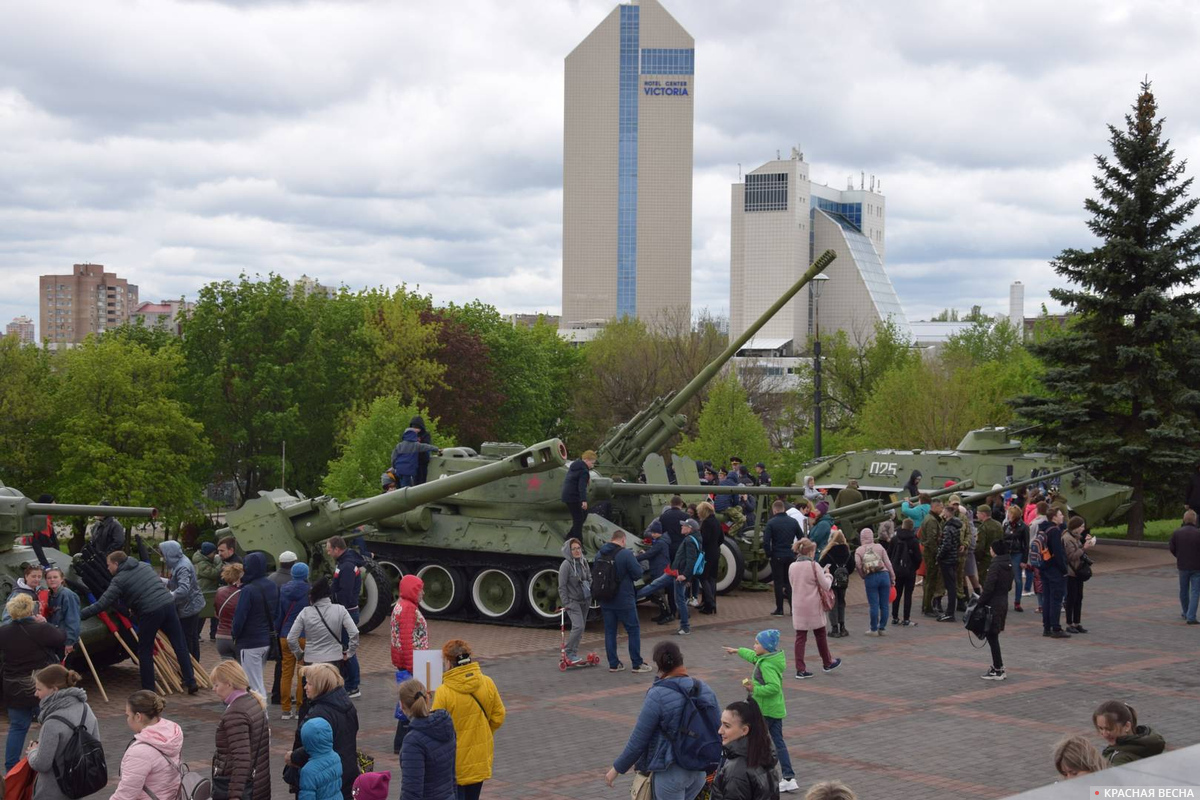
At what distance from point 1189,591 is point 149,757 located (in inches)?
617

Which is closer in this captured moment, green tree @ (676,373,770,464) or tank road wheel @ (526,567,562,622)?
tank road wheel @ (526,567,562,622)

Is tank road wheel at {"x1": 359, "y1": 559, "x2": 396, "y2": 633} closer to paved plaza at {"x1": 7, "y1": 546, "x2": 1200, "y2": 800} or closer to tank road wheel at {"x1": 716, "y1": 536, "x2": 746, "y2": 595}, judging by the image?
paved plaza at {"x1": 7, "y1": 546, "x2": 1200, "y2": 800}

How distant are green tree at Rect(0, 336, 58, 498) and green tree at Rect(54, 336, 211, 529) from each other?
45 cm

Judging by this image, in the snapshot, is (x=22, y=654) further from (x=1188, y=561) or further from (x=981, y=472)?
(x=981, y=472)

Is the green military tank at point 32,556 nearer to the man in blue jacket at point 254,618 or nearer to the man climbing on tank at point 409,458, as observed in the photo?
the man in blue jacket at point 254,618

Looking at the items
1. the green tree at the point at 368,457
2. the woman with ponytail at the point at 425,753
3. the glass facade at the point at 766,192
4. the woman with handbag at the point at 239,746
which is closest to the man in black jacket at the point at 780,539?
the woman with ponytail at the point at 425,753

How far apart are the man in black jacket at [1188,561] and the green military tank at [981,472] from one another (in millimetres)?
6766

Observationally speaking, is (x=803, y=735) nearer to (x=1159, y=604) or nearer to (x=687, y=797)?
Result: (x=687, y=797)

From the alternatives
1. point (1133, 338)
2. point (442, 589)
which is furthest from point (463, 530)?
point (1133, 338)

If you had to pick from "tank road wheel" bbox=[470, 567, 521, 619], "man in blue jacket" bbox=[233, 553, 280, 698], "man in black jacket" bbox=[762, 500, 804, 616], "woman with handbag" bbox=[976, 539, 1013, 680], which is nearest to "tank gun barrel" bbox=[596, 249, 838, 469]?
"man in black jacket" bbox=[762, 500, 804, 616]

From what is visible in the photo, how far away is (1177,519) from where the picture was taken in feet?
115

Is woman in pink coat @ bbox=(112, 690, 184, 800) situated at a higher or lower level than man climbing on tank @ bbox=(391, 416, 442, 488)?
lower

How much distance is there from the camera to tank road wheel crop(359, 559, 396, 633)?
1761 centimetres

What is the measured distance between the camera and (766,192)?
150250 millimetres
